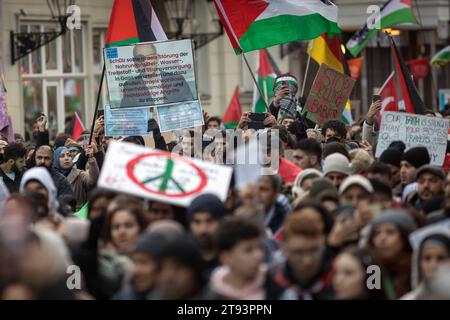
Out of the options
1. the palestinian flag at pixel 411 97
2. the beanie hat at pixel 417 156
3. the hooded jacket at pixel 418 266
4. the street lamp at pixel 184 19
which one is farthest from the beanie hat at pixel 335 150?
the street lamp at pixel 184 19

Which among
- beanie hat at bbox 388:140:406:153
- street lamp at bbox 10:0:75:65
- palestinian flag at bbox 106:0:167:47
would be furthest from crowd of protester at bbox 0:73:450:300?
street lamp at bbox 10:0:75:65

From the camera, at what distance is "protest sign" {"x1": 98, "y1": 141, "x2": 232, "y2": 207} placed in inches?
323

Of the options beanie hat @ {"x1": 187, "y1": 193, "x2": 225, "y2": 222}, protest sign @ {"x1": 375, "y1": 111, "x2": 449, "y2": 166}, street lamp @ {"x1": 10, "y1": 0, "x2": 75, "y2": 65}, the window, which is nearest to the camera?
beanie hat @ {"x1": 187, "y1": 193, "x2": 225, "y2": 222}

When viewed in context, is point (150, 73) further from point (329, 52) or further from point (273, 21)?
point (329, 52)

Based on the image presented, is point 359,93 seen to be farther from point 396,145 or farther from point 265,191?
point 265,191

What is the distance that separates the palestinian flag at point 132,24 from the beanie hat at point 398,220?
6.53 metres

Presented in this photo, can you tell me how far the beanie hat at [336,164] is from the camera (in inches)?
402

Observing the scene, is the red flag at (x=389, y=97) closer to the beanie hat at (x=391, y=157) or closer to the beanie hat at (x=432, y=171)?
the beanie hat at (x=391, y=157)

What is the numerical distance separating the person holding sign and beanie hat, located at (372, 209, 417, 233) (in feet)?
18.5

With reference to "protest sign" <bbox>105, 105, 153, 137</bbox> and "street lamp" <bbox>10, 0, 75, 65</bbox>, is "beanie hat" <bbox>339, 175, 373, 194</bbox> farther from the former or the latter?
"street lamp" <bbox>10, 0, 75, 65</bbox>

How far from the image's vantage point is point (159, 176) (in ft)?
27.3

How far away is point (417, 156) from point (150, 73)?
288 cm

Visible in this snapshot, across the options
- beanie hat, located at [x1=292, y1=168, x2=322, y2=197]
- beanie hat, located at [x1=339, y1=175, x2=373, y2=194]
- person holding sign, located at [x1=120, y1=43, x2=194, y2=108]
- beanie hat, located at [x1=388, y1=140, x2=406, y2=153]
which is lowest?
beanie hat, located at [x1=292, y1=168, x2=322, y2=197]
